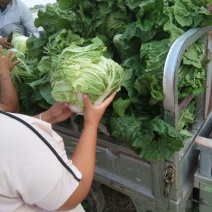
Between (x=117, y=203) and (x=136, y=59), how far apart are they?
2121 millimetres

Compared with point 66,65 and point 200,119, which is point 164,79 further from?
point 200,119

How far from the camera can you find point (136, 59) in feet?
6.30

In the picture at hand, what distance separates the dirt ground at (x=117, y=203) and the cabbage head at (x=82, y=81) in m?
1.98

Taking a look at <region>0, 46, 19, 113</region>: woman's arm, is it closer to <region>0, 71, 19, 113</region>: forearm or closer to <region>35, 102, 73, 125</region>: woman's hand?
<region>0, 71, 19, 113</region>: forearm

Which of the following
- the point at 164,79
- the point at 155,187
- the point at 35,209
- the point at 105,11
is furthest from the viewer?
the point at 105,11

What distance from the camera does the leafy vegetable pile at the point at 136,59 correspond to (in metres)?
1.66

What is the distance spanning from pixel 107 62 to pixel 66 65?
29 centimetres

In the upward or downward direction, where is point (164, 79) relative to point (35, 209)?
upward

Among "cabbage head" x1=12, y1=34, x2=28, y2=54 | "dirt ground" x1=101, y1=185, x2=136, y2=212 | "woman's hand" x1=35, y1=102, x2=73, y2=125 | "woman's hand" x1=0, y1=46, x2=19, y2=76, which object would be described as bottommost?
"dirt ground" x1=101, y1=185, x2=136, y2=212

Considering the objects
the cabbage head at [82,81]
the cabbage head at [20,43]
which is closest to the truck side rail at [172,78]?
the cabbage head at [82,81]

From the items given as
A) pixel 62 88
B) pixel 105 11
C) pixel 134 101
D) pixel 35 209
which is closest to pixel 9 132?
pixel 35 209

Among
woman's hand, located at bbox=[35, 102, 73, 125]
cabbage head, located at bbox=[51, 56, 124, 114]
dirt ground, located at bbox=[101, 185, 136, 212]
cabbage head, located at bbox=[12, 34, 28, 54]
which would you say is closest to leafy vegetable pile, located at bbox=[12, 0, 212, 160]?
cabbage head, located at bbox=[51, 56, 124, 114]

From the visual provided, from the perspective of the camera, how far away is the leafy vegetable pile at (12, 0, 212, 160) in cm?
166

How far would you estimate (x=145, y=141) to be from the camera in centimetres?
164
